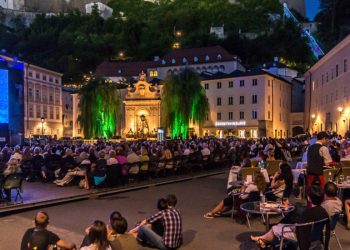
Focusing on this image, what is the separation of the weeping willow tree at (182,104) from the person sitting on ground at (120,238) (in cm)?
4509

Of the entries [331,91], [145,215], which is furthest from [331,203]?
[331,91]

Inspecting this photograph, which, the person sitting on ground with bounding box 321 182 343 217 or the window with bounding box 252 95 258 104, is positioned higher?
the window with bounding box 252 95 258 104

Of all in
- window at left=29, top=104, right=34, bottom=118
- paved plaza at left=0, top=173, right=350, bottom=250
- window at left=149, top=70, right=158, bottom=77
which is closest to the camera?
paved plaza at left=0, top=173, right=350, bottom=250

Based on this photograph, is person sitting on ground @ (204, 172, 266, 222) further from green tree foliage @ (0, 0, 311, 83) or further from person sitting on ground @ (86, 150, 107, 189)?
green tree foliage @ (0, 0, 311, 83)

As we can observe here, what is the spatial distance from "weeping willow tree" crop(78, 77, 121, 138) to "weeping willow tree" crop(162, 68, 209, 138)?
24.4 feet

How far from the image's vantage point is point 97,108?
5347 cm

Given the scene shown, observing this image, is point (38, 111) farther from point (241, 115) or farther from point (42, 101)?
point (241, 115)

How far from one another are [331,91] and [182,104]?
1723cm

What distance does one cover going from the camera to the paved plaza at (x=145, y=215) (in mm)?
8273

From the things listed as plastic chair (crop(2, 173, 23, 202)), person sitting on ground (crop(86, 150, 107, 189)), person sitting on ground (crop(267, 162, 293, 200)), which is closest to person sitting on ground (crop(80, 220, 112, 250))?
person sitting on ground (crop(267, 162, 293, 200))

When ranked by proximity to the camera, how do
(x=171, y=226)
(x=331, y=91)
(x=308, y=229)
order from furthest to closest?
(x=331, y=91) < (x=171, y=226) < (x=308, y=229)

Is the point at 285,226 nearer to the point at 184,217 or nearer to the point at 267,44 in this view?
the point at 184,217

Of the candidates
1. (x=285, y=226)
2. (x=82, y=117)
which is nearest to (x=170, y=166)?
(x=285, y=226)

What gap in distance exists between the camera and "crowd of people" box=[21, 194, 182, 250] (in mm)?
5496
